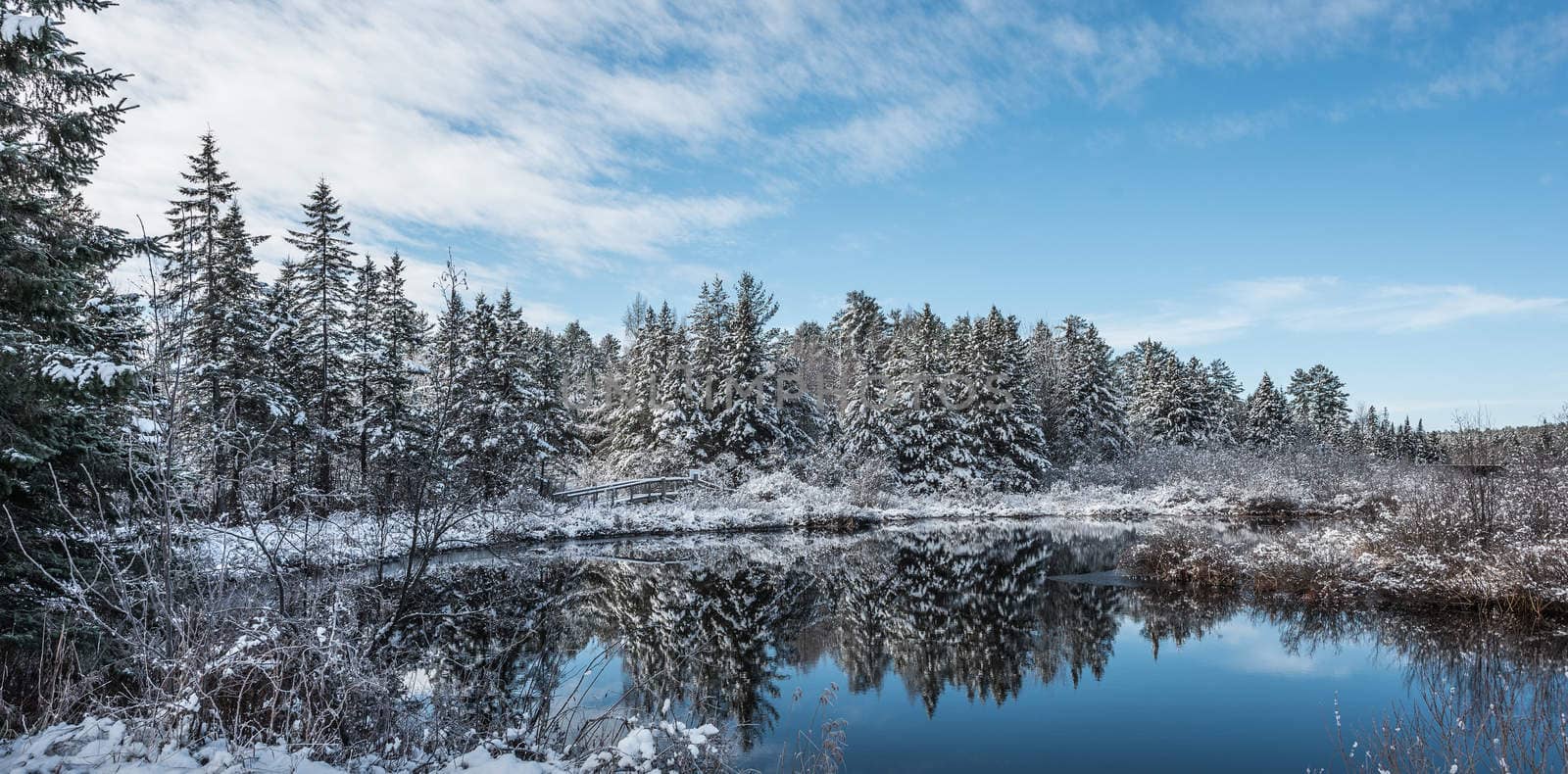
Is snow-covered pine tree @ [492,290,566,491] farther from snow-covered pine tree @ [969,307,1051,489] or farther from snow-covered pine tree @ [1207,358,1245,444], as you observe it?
snow-covered pine tree @ [1207,358,1245,444]

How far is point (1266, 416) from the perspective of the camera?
62156mm

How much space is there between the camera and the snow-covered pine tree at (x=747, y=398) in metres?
37.5

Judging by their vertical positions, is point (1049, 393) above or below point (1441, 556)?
above

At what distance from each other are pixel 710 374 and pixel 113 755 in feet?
111

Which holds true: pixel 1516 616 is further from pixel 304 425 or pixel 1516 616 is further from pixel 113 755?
pixel 304 425

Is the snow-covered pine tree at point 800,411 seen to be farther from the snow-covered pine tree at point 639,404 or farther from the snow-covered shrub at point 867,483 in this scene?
the snow-covered pine tree at point 639,404

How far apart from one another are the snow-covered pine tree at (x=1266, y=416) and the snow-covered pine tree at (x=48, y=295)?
68.0 metres

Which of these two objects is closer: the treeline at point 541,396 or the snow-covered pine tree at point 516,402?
the treeline at point 541,396

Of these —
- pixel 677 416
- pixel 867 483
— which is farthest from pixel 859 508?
pixel 677 416

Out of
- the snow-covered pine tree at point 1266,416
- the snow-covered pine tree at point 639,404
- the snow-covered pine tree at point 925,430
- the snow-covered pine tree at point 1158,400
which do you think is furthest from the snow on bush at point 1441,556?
the snow-covered pine tree at point 1266,416

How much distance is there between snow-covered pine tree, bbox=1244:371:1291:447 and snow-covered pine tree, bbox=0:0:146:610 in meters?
68.0

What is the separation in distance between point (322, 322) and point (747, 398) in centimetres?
1815

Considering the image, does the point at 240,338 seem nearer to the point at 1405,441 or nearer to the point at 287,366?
the point at 287,366

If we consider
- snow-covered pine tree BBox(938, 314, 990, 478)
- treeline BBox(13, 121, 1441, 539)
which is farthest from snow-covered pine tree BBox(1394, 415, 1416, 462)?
snow-covered pine tree BBox(938, 314, 990, 478)
